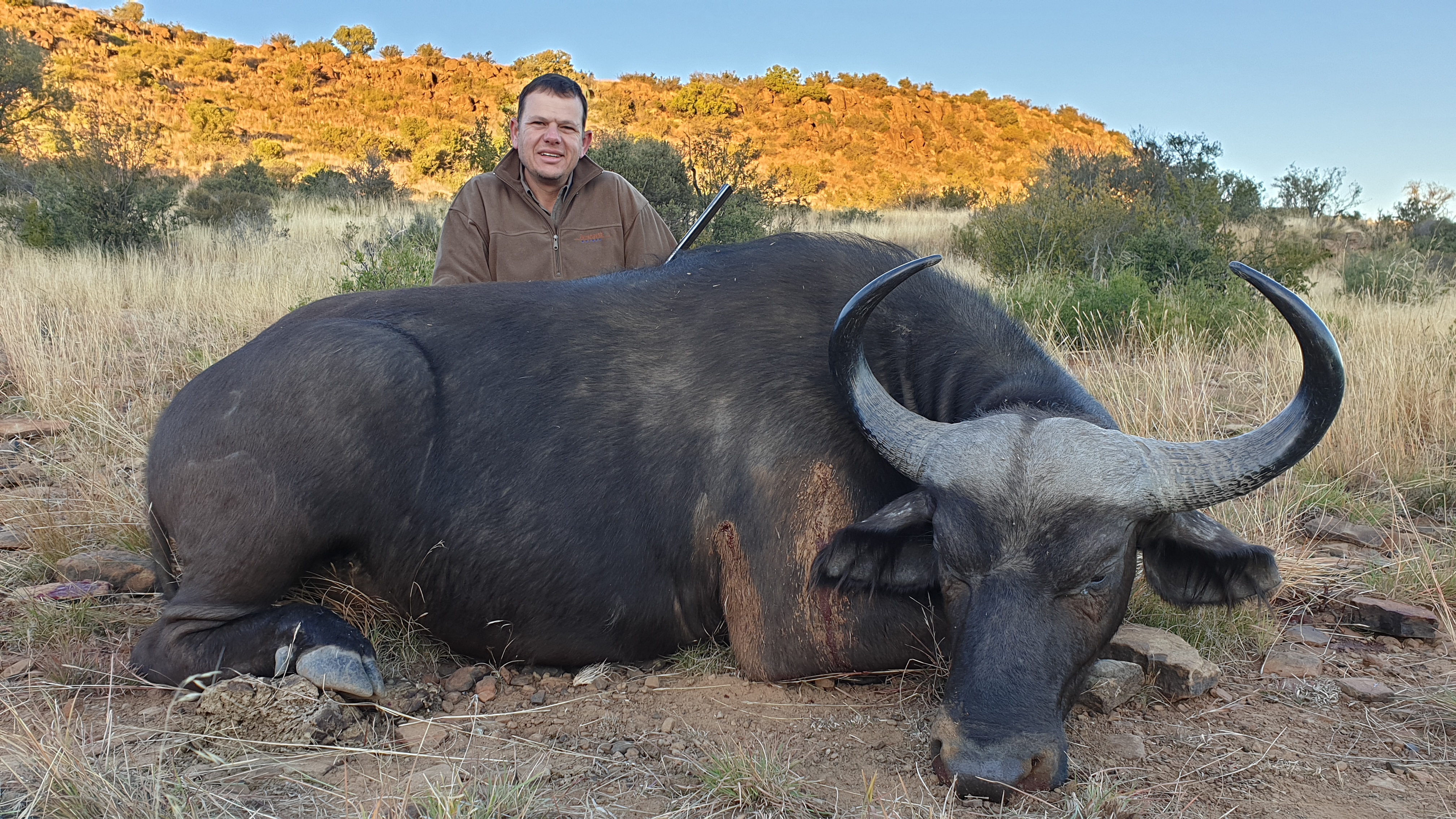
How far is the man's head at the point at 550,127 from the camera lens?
5.70 m

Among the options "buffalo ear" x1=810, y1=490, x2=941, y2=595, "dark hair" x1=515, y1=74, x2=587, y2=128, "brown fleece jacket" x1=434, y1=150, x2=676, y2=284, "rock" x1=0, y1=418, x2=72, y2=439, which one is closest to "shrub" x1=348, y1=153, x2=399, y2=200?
"rock" x1=0, y1=418, x2=72, y2=439

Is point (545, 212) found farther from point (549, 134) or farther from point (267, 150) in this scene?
point (267, 150)

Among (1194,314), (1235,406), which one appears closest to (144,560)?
(1235,406)

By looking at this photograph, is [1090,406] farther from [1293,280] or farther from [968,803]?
[1293,280]

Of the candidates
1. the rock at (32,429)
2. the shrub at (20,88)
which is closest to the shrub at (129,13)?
the shrub at (20,88)

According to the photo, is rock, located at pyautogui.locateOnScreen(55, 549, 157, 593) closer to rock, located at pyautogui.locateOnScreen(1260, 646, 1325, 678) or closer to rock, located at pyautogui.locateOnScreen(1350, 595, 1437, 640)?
rock, located at pyautogui.locateOnScreen(1260, 646, 1325, 678)

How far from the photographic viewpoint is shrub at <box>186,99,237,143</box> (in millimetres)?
36531

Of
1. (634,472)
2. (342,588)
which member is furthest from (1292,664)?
(342,588)

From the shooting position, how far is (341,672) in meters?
3.00

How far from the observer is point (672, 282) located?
376cm

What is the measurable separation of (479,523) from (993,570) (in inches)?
68.6

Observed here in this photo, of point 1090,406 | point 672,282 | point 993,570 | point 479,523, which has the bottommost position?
point 479,523

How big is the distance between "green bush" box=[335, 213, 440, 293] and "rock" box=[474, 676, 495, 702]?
2661mm

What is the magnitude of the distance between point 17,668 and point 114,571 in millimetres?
717
